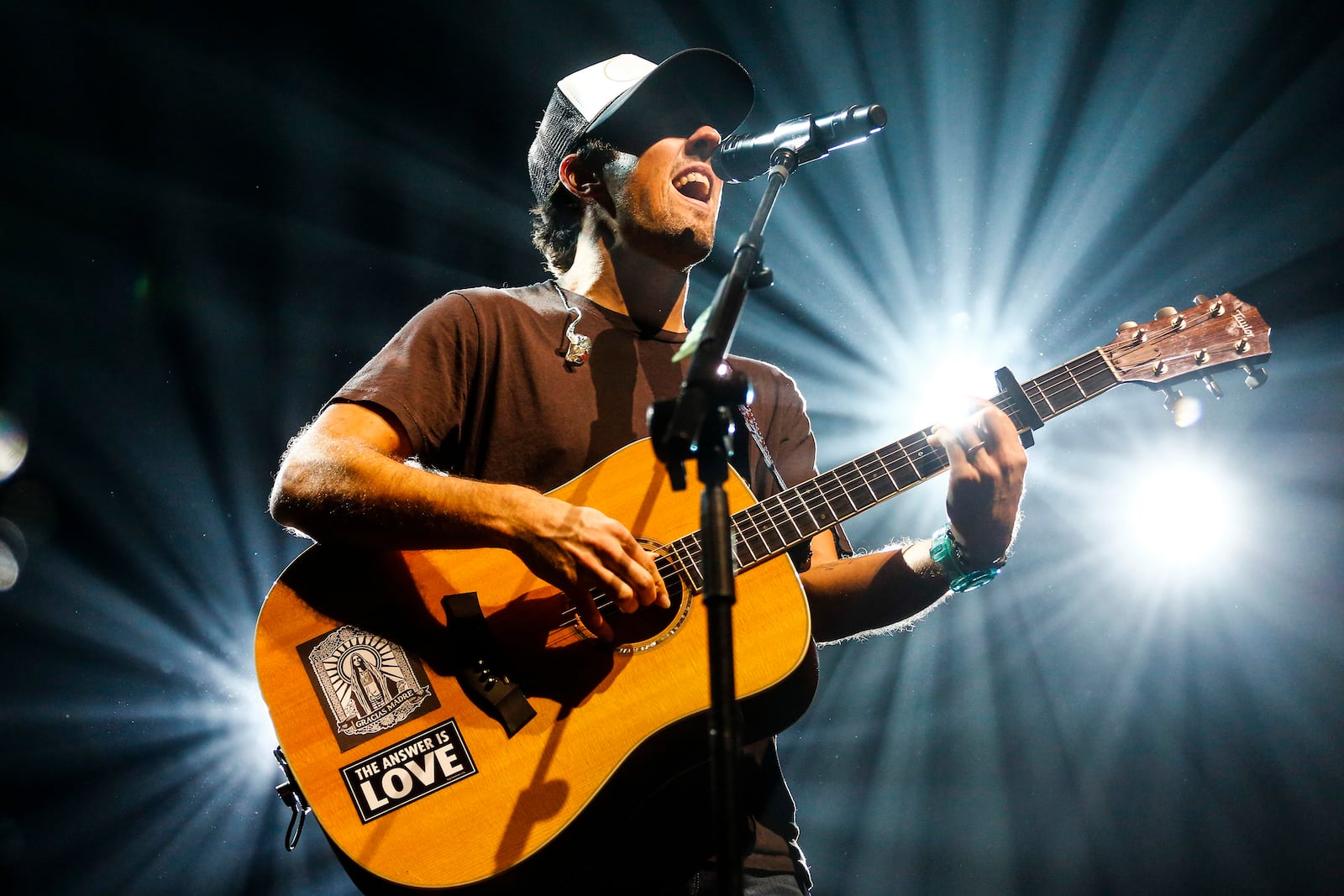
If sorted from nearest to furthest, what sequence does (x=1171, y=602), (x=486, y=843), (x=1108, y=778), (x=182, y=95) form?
(x=486, y=843), (x=182, y=95), (x=1108, y=778), (x=1171, y=602)

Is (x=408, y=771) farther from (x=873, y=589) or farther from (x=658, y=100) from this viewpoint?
(x=658, y=100)

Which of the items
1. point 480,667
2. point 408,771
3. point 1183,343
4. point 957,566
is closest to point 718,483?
point 480,667

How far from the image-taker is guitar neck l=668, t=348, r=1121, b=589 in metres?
1.98

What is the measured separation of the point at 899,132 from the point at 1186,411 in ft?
9.53

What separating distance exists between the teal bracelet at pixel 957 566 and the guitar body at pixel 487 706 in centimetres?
51

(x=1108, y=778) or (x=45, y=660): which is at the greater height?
(x=45, y=660)

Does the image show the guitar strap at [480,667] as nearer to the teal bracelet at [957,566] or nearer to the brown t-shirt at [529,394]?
the brown t-shirt at [529,394]

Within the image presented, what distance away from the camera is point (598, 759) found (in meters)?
1.68

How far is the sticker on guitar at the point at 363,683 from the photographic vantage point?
170 centimetres

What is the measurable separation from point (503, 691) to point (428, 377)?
859mm

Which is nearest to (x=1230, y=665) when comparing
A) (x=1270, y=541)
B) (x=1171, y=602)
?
(x=1171, y=602)

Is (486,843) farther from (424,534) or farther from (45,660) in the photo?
(45,660)

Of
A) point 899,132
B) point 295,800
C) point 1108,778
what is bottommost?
point 1108,778

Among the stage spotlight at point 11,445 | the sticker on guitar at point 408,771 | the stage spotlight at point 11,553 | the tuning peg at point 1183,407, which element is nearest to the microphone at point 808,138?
the tuning peg at point 1183,407
